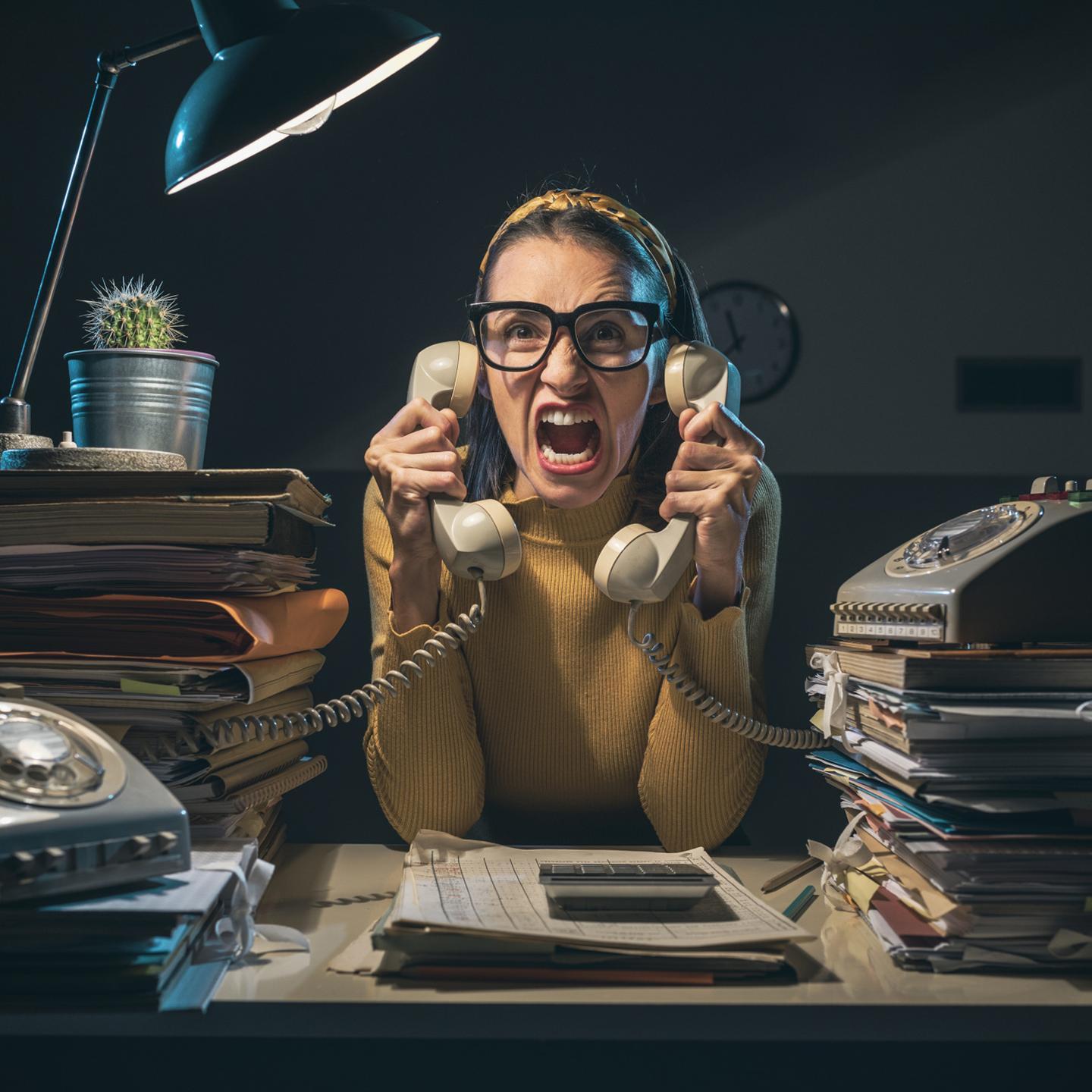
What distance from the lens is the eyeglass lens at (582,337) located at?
126 centimetres

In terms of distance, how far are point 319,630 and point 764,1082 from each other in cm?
79

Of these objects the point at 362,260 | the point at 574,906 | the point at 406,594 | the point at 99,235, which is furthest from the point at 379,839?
the point at 99,235

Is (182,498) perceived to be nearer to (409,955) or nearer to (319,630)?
(319,630)

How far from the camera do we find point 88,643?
0.97 meters

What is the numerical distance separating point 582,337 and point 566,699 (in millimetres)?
483

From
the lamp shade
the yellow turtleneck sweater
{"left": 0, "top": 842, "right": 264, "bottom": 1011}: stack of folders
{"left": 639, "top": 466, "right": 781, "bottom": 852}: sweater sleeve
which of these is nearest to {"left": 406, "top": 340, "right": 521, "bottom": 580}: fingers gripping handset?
the yellow turtleneck sweater

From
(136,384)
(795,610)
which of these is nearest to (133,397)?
(136,384)

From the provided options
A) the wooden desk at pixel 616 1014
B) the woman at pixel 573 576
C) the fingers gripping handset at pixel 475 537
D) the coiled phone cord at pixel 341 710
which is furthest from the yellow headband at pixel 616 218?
the wooden desk at pixel 616 1014

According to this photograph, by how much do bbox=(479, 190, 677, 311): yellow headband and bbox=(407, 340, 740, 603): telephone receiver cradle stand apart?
19cm

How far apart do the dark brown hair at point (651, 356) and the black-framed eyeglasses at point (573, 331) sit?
5 centimetres

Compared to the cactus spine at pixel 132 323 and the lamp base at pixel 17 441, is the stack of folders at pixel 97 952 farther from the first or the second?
the cactus spine at pixel 132 323

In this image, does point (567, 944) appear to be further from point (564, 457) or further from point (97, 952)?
point (564, 457)

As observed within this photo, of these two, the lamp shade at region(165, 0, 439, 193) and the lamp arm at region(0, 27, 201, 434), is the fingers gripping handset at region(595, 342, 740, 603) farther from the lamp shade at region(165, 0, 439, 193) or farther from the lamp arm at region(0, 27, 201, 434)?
the lamp arm at region(0, 27, 201, 434)

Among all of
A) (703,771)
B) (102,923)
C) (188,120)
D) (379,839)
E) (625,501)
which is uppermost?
(188,120)
